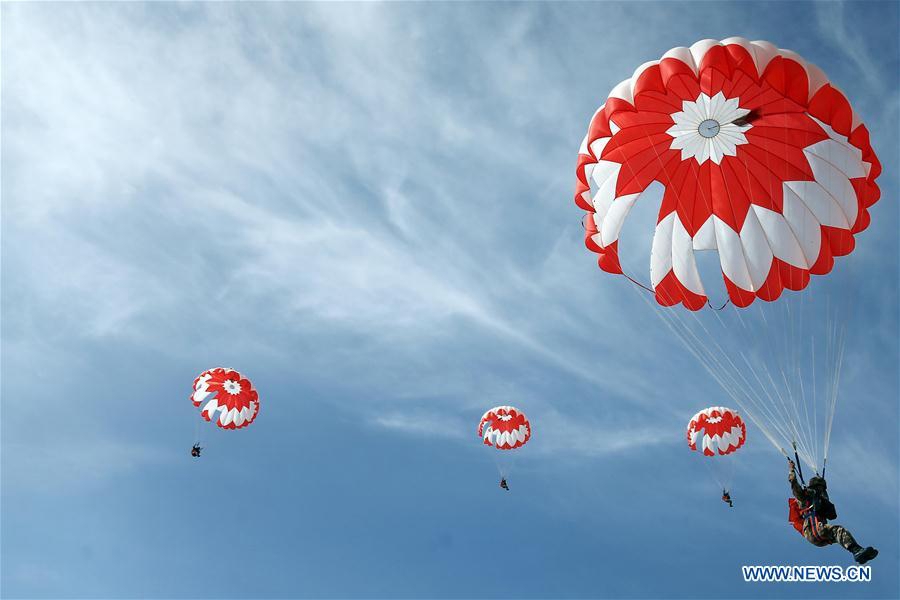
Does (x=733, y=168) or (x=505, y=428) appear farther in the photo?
(x=505, y=428)

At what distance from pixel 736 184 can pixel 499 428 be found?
1518 cm

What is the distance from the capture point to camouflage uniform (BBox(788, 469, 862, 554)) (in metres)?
9.80

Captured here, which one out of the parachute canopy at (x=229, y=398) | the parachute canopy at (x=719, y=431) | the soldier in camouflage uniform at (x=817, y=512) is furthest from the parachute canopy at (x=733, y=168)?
the parachute canopy at (x=229, y=398)

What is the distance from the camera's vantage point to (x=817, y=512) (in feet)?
34.3

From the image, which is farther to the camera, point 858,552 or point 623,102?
point 623,102

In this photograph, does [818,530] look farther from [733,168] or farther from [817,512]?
[733,168]

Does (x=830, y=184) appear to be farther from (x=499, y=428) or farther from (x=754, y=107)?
(x=499, y=428)

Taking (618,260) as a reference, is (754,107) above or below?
above

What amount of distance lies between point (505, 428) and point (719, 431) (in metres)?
7.73

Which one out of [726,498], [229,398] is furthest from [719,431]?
[229,398]

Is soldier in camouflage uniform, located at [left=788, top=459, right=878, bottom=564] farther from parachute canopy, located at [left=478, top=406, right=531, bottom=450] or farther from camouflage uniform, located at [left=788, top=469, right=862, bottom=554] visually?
parachute canopy, located at [left=478, top=406, right=531, bottom=450]

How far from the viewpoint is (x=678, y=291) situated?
43.5 ft

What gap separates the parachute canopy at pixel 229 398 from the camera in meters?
23.2

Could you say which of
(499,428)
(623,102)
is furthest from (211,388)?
(623,102)
